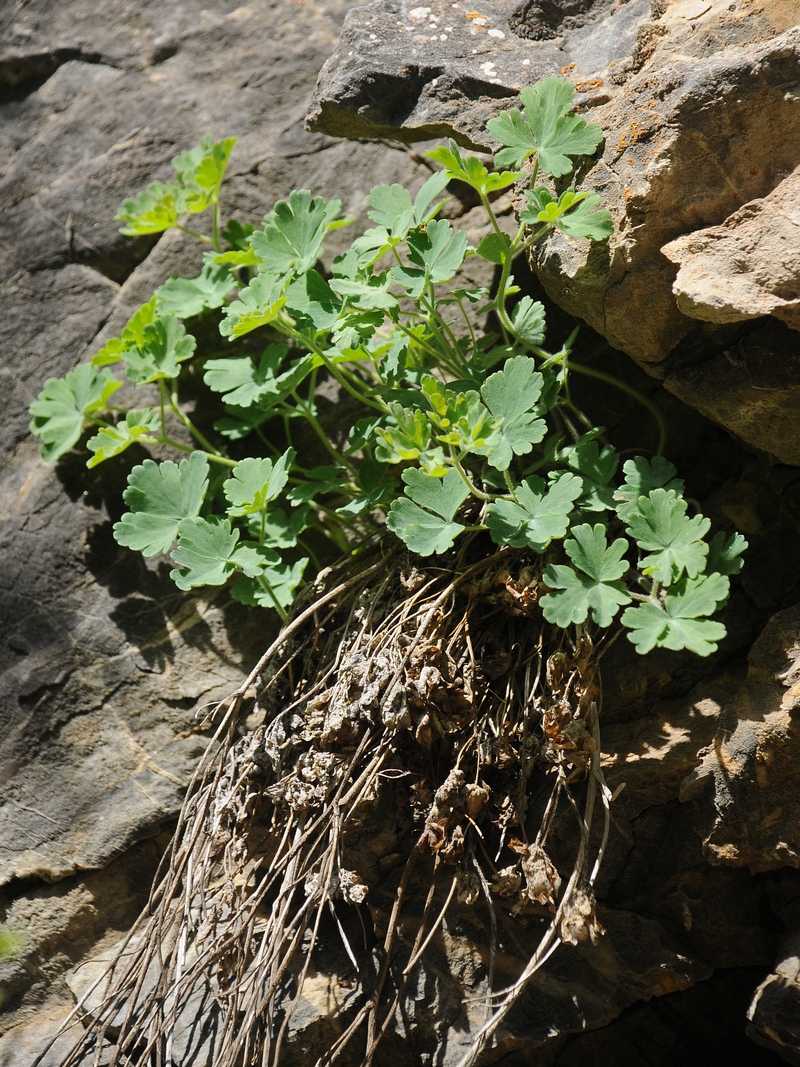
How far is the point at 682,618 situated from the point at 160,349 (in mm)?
1629

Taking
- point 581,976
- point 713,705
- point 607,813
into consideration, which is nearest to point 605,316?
point 713,705

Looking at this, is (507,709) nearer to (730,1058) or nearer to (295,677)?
(295,677)

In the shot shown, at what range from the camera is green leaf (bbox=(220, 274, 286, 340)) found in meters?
1.99

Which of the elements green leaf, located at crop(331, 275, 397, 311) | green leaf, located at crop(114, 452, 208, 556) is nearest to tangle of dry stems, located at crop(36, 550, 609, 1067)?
green leaf, located at crop(114, 452, 208, 556)

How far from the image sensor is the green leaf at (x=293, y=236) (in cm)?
207

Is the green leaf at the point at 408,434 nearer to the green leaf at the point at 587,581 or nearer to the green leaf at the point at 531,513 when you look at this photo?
the green leaf at the point at 531,513

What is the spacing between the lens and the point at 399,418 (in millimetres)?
1852

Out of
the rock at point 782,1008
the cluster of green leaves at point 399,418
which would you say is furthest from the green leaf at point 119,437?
the rock at point 782,1008

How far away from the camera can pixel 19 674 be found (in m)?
2.46

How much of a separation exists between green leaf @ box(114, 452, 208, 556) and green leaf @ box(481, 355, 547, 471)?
80 centimetres

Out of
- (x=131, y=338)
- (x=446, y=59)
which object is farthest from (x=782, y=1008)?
(x=446, y=59)

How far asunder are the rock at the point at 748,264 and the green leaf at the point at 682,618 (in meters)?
0.54

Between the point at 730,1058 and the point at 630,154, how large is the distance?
227 centimetres

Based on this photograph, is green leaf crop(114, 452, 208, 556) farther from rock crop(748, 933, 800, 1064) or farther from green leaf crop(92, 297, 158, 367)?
rock crop(748, 933, 800, 1064)
